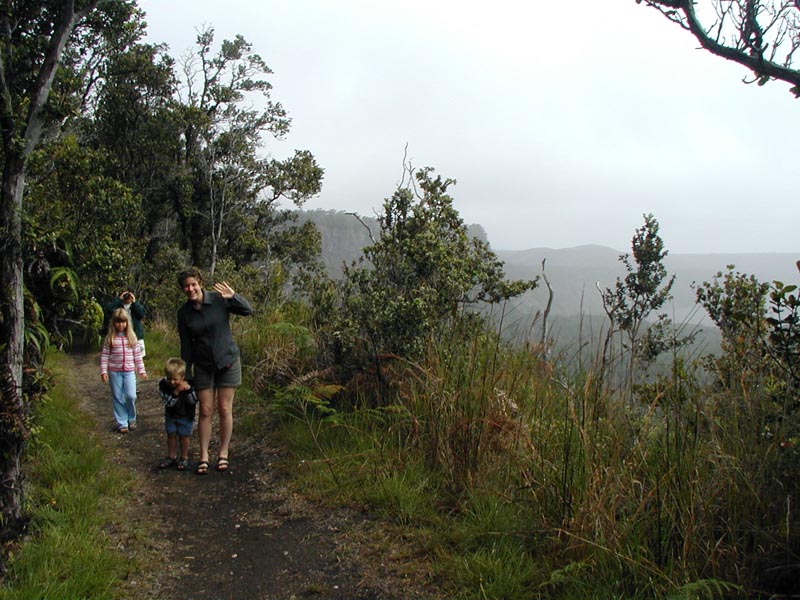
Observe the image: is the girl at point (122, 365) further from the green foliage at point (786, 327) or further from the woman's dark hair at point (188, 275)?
the green foliage at point (786, 327)

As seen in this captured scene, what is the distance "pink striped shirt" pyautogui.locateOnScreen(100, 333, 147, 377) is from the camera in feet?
24.1

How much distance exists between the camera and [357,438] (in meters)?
5.58

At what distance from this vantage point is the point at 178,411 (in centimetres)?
598

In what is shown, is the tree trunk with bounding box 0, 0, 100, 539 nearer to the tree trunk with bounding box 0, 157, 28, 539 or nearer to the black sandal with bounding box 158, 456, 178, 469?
the tree trunk with bounding box 0, 157, 28, 539

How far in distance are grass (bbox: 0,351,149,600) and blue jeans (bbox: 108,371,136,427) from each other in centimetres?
69

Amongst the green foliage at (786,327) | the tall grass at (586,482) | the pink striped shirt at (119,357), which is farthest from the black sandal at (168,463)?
the green foliage at (786,327)

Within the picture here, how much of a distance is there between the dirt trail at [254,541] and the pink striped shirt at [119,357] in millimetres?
1320

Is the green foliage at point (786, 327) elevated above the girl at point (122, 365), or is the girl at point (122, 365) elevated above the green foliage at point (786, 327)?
the green foliage at point (786, 327)

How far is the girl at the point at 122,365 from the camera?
7.21m

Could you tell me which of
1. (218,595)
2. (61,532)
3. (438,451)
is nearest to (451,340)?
(438,451)

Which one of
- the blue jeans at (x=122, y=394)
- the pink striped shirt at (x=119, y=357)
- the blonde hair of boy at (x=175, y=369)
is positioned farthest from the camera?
the pink striped shirt at (x=119, y=357)

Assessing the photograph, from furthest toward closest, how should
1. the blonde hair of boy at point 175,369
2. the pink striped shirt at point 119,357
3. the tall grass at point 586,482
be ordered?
the pink striped shirt at point 119,357
the blonde hair of boy at point 175,369
the tall grass at point 586,482

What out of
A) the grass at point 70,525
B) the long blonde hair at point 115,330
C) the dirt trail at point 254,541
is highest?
the long blonde hair at point 115,330

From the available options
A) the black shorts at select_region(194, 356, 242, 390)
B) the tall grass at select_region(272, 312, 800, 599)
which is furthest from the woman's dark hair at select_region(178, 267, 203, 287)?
the tall grass at select_region(272, 312, 800, 599)
